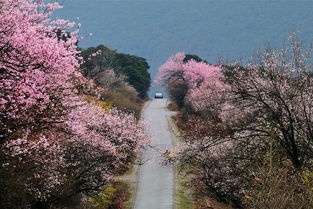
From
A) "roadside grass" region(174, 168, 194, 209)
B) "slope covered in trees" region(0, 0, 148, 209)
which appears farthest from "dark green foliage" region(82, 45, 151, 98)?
"slope covered in trees" region(0, 0, 148, 209)

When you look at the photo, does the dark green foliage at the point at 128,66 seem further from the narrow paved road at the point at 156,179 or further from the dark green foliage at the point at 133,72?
the narrow paved road at the point at 156,179

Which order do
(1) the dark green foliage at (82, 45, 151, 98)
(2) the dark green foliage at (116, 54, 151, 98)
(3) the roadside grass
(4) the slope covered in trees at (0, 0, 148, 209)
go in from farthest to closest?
(2) the dark green foliage at (116, 54, 151, 98)
(1) the dark green foliage at (82, 45, 151, 98)
(3) the roadside grass
(4) the slope covered in trees at (0, 0, 148, 209)

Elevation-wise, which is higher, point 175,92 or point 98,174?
point 175,92

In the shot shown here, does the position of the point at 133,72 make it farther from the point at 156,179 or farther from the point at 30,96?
the point at 30,96

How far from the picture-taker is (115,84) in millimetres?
78000

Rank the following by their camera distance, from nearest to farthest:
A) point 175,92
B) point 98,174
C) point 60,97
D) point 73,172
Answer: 1. point 60,97
2. point 73,172
3. point 98,174
4. point 175,92

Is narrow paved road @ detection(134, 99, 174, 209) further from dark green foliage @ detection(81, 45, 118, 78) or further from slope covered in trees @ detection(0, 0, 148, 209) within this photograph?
dark green foliage @ detection(81, 45, 118, 78)

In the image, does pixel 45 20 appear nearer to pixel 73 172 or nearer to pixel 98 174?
pixel 73 172

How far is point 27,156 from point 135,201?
1695 cm

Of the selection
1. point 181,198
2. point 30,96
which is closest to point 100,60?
point 181,198

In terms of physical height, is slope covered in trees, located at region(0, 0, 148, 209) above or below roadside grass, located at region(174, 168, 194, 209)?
below

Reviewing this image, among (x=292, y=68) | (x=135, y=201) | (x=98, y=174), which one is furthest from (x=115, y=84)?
(x=292, y=68)

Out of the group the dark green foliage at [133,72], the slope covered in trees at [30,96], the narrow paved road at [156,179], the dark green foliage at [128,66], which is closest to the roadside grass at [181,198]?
the narrow paved road at [156,179]

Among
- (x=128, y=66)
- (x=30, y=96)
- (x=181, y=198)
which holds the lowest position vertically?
(x=30, y=96)
